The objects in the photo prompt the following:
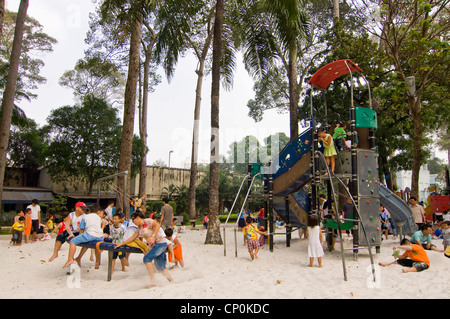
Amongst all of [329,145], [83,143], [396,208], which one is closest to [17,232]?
[329,145]

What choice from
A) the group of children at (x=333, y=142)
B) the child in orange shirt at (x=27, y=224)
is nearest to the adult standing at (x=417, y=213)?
the group of children at (x=333, y=142)

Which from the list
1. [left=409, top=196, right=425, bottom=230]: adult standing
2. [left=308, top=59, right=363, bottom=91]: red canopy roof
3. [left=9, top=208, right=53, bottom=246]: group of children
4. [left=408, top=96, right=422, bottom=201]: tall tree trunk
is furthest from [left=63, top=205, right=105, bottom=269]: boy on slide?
[left=408, top=96, right=422, bottom=201]: tall tree trunk

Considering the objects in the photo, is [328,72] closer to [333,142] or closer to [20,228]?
[333,142]

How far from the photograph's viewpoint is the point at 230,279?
708 cm

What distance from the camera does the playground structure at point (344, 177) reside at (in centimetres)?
921

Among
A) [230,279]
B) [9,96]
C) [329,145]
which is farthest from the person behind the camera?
[9,96]

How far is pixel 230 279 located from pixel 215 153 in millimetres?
5959

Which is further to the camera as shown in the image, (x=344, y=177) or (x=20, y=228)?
(x=20, y=228)

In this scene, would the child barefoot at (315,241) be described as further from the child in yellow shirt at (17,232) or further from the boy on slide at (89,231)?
the child in yellow shirt at (17,232)

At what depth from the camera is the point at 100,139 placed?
26.5 meters

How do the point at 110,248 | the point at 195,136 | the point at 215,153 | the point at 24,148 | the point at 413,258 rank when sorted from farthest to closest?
the point at 24,148 → the point at 195,136 → the point at 215,153 → the point at 413,258 → the point at 110,248

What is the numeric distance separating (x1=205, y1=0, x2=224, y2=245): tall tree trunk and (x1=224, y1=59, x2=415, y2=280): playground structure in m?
1.40
